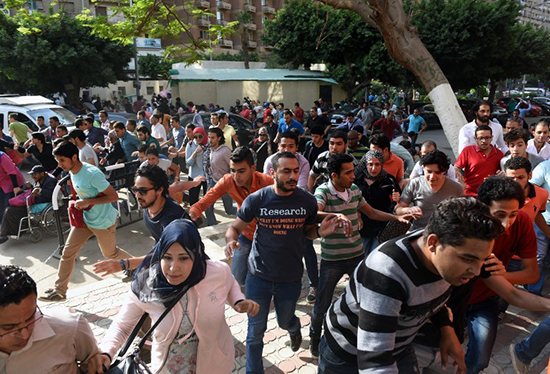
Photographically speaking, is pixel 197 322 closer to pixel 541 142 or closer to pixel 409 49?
pixel 409 49

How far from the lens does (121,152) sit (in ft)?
25.4

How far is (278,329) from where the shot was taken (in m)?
3.87

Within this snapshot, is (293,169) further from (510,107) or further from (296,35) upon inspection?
(510,107)

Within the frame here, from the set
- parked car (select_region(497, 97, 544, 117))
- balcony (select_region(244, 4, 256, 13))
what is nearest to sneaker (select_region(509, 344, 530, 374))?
parked car (select_region(497, 97, 544, 117))

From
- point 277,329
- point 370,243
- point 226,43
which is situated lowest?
point 277,329

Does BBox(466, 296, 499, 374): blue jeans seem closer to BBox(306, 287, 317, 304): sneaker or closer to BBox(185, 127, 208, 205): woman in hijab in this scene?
BBox(306, 287, 317, 304): sneaker

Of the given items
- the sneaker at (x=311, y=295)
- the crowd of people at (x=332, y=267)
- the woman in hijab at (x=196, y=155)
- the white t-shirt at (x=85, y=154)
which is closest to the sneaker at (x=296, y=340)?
the crowd of people at (x=332, y=267)

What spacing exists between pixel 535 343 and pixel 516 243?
81cm

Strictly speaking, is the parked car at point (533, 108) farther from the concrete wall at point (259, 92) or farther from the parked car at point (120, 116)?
the parked car at point (120, 116)

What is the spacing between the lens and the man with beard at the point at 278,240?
296cm

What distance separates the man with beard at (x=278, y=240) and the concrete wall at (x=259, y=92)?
25.8m

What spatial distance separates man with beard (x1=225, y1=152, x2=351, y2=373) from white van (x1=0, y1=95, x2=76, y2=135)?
11.2m

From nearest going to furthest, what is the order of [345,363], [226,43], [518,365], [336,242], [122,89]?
[345,363]
[518,365]
[336,242]
[122,89]
[226,43]

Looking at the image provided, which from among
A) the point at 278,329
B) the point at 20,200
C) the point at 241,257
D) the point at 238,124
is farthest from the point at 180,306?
the point at 238,124
